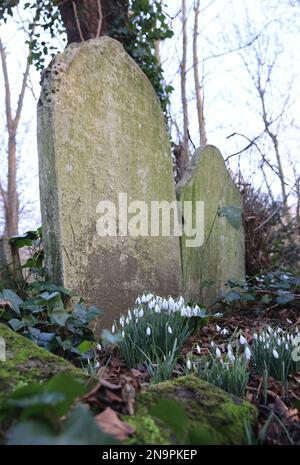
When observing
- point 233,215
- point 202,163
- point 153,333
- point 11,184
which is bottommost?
point 153,333

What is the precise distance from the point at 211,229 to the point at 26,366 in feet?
9.53

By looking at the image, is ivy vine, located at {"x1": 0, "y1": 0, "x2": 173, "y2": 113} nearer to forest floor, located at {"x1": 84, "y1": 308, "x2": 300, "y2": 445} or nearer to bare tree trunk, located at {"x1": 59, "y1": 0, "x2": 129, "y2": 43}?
bare tree trunk, located at {"x1": 59, "y1": 0, "x2": 129, "y2": 43}

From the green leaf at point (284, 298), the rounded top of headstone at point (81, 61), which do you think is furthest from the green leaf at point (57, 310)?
the green leaf at point (284, 298)

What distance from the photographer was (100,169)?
111 inches

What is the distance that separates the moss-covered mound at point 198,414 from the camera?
0.92 m

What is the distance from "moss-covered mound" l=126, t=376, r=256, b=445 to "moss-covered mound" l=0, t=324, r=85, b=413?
247 millimetres

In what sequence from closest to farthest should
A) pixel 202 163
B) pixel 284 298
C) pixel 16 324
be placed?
1. pixel 16 324
2. pixel 284 298
3. pixel 202 163

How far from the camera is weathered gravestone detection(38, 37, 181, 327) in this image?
2.50m

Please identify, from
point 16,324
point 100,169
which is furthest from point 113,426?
point 100,169

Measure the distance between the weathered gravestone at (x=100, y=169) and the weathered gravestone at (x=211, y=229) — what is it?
0.27 m

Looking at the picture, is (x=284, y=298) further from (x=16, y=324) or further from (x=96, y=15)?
(x=96, y=15)

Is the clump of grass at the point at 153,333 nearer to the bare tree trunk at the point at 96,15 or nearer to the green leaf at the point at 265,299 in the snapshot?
the green leaf at the point at 265,299

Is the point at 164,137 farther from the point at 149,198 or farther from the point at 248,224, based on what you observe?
the point at 248,224
